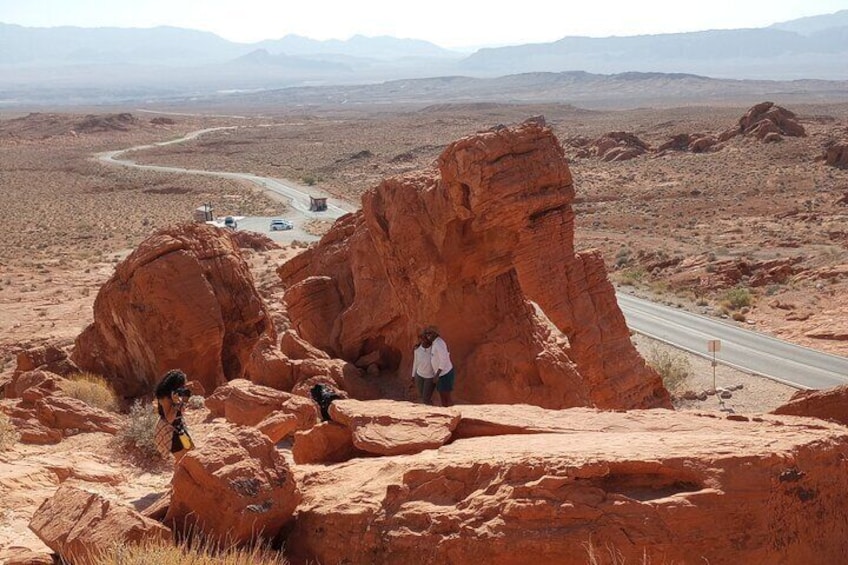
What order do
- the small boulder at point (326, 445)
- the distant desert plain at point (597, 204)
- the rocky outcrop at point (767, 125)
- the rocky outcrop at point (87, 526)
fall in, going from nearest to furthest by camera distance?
the rocky outcrop at point (87, 526) < the small boulder at point (326, 445) < the distant desert plain at point (597, 204) < the rocky outcrop at point (767, 125)

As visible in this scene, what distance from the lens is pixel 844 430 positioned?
7422mm

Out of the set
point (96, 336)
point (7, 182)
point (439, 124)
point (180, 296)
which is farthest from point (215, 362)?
point (439, 124)

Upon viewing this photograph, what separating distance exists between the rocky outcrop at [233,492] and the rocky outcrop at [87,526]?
0.35m

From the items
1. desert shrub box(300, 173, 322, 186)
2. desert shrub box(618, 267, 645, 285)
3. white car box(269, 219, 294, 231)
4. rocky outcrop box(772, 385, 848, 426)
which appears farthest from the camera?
desert shrub box(300, 173, 322, 186)

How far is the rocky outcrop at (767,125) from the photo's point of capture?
7912 centimetres

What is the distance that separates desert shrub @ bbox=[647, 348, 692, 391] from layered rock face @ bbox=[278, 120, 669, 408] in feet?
35.7

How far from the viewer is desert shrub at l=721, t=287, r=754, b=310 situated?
116 feet

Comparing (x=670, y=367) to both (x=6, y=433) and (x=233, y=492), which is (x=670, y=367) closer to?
(x=6, y=433)

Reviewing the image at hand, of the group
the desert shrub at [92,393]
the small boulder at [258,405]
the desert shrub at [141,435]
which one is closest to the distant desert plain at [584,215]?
the desert shrub at [141,435]

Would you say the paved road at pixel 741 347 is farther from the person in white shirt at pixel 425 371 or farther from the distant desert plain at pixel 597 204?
the person in white shirt at pixel 425 371

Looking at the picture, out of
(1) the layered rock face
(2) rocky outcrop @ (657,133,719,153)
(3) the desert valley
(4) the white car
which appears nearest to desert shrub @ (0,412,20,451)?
(3) the desert valley

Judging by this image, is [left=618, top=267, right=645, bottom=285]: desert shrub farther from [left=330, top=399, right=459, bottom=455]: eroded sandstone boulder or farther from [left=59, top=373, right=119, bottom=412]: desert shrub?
[left=330, top=399, right=459, bottom=455]: eroded sandstone boulder

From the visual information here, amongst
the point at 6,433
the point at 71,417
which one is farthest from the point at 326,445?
the point at 71,417

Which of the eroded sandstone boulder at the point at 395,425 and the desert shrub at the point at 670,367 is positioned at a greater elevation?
the eroded sandstone boulder at the point at 395,425
